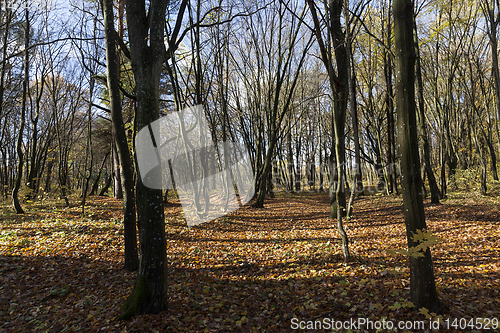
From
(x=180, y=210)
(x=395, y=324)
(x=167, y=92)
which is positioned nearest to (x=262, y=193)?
(x=180, y=210)

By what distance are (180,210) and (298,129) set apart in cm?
1678

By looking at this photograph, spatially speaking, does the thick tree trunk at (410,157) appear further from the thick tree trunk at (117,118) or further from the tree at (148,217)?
the thick tree trunk at (117,118)

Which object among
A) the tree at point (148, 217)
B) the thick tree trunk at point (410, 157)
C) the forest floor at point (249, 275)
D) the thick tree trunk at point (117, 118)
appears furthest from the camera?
the thick tree trunk at point (117, 118)

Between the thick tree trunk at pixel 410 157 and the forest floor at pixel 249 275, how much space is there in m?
0.34

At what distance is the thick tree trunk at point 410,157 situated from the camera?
3.17 meters

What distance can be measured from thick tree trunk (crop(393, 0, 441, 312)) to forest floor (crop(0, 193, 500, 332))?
13.6 inches

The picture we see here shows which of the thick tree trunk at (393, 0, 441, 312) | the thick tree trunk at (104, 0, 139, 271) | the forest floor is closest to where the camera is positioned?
the thick tree trunk at (393, 0, 441, 312)

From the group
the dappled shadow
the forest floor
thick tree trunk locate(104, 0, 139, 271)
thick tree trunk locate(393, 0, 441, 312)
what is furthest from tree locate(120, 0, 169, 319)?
thick tree trunk locate(393, 0, 441, 312)

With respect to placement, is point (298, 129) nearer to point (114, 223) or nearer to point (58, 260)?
point (114, 223)

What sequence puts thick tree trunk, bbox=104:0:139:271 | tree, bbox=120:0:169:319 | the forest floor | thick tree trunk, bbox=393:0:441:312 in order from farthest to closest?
thick tree trunk, bbox=104:0:139:271
tree, bbox=120:0:169:319
the forest floor
thick tree trunk, bbox=393:0:441:312

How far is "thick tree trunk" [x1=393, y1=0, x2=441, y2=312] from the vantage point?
10.4ft

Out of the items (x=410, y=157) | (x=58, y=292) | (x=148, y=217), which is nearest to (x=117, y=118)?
(x=148, y=217)

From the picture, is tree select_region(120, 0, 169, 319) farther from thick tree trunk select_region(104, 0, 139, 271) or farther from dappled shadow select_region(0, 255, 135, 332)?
thick tree trunk select_region(104, 0, 139, 271)

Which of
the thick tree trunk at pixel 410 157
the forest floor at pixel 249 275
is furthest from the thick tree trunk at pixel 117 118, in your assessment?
the thick tree trunk at pixel 410 157
